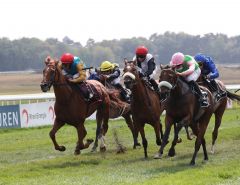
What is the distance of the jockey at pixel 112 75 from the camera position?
50.6 feet

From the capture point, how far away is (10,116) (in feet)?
72.3

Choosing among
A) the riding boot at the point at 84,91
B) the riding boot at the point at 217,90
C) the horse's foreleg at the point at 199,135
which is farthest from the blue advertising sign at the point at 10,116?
the horse's foreleg at the point at 199,135

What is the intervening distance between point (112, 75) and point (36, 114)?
828cm

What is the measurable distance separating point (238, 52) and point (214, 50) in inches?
233

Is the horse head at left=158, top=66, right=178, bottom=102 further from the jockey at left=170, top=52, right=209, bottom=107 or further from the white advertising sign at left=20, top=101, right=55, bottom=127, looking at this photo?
the white advertising sign at left=20, top=101, right=55, bottom=127

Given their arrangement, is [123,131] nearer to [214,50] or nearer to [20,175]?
[20,175]

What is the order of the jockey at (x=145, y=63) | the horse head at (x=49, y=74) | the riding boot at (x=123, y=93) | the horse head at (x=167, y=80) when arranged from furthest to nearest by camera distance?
the riding boot at (x=123, y=93), the jockey at (x=145, y=63), the horse head at (x=49, y=74), the horse head at (x=167, y=80)

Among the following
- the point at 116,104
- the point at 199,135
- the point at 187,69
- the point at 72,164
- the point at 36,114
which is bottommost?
the point at 36,114

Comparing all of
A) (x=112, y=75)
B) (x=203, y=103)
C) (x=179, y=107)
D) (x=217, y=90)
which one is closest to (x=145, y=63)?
(x=217, y=90)

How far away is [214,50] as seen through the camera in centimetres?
12531

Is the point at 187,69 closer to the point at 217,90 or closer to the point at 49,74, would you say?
the point at 217,90

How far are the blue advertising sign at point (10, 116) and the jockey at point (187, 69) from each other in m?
11.1

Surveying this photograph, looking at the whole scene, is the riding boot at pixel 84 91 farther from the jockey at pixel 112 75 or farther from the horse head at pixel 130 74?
the jockey at pixel 112 75

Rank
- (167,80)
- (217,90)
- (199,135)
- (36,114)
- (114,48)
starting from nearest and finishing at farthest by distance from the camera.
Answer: (167,80) < (199,135) < (217,90) < (36,114) < (114,48)
